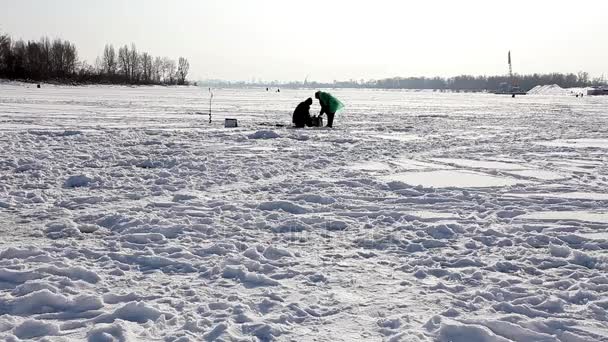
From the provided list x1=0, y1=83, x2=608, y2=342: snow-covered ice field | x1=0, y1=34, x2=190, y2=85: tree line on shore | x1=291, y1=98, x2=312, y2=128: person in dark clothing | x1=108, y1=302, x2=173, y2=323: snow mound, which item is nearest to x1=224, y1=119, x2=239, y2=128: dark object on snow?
x1=291, y1=98, x2=312, y2=128: person in dark clothing

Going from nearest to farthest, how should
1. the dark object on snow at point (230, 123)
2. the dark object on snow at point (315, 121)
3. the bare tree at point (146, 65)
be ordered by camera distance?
the dark object on snow at point (230, 123) < the dark object on snow at point (315, 121) < the bare tree at point (146, 65)

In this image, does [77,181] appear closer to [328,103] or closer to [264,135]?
[264,135]

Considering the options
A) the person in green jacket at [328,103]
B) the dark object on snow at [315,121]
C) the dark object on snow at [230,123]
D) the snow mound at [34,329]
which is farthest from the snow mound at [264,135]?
Result: the snow mound at [34,329]

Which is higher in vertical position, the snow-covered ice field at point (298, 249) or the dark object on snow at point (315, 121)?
the dark object on snow at point (315, 121)

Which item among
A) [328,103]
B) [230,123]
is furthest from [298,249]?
[328,103]

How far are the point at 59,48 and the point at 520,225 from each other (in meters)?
114

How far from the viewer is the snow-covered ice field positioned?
3.19 metres

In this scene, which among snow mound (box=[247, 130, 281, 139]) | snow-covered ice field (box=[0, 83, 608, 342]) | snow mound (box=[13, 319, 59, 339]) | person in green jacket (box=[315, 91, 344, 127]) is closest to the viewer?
snow mound (box=[13, 319, 59, 339])

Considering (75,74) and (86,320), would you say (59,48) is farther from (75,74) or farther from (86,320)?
(86,320)

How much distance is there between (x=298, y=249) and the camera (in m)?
4.76

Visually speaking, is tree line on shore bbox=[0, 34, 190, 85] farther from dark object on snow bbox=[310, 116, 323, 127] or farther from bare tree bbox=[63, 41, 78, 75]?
dark object on snow bbox=[310, 116, 323, 127]

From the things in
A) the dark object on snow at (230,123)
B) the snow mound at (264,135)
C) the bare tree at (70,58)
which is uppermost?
the bare tree at (70,58)

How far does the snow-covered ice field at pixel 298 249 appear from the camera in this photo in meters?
3.19

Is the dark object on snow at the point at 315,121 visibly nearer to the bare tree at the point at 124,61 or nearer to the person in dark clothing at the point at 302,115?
the person in dark clothing at the point at 302,115
